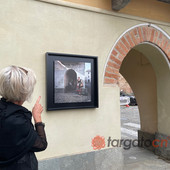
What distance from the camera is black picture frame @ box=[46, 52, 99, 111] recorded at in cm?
282

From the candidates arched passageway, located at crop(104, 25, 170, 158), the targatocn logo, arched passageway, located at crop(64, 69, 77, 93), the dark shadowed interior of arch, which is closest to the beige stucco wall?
the targatocn logo

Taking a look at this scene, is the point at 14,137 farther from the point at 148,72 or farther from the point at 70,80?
the point at 148,72

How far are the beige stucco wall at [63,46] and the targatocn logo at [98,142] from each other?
69mm

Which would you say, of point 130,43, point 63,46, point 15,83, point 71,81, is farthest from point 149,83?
point 15,83

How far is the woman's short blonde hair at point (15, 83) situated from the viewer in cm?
132

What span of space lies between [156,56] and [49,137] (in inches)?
109

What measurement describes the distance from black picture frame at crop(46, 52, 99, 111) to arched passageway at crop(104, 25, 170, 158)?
0.33 m

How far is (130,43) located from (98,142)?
187 centimetres

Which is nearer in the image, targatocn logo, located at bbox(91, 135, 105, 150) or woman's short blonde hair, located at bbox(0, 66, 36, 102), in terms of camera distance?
woman's short blonde hair, located at bbox(0, 66, 36, 102)

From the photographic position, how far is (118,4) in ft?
10.5

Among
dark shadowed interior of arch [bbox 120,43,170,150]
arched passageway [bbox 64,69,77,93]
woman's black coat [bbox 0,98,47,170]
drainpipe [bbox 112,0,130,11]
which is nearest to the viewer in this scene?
woman's black coat [bbox 0,98,47,170]

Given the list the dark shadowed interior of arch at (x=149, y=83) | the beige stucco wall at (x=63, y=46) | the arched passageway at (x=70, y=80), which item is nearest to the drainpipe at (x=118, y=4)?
the beige stucco wall at (x=63, y=46)

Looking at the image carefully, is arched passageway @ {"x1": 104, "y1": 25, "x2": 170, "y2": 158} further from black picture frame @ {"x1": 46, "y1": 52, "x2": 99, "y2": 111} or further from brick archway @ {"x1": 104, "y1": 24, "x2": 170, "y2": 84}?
black picture frame @ {"x1": 46, "y1": 52, "x2": 99, "y2": 111}

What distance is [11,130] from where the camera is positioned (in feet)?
4.23
